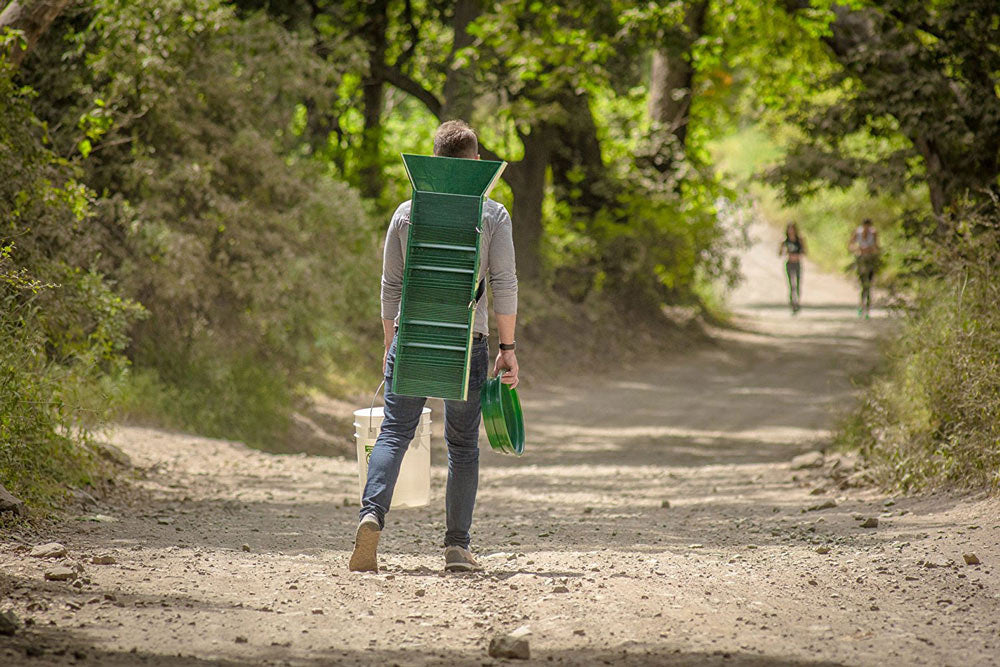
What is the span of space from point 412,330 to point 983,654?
2.63 meters

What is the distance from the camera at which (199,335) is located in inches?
475

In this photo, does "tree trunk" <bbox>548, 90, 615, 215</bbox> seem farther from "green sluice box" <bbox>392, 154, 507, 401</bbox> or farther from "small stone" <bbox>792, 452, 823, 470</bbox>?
"green sluice box" <bbox>392, 154, 507, 401</bbox>

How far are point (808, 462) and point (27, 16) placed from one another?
7.23m

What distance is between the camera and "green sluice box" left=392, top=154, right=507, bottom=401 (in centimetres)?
502

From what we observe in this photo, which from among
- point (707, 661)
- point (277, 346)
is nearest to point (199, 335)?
point (277, 346)

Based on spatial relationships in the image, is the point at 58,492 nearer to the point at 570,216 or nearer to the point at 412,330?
the point at 412,330

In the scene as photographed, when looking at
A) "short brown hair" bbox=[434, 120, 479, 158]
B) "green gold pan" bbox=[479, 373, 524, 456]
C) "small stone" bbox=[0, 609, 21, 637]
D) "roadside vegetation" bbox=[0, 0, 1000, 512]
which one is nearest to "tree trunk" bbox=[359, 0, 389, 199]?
"roadside vegetation" bbox=[0, 0, 1000, 512]

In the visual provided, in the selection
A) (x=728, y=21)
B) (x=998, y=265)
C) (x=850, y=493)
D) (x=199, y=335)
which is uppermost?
(x=728, y=21)

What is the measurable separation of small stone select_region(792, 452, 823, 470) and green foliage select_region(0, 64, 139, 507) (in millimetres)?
5835

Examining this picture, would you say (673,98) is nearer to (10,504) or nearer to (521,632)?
(10,504)

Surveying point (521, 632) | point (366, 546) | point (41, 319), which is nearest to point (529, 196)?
point (41, 319)

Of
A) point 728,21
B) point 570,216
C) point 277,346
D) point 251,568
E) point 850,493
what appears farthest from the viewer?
point 570,216

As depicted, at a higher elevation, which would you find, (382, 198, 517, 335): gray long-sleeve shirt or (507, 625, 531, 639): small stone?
(382, 198, 517, 335): gray long-sleeve shirt

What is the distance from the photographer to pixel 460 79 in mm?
17438
